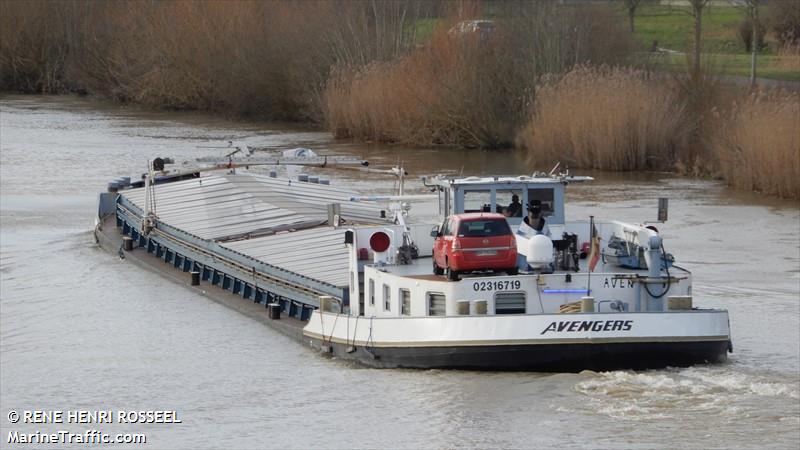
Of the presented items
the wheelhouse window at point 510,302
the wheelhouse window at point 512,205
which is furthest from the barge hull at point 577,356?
the wheelhouse window at point 512,205

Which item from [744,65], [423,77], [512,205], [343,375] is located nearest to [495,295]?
[512,205]

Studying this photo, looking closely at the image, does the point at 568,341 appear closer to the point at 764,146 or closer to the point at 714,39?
the point at 764,146

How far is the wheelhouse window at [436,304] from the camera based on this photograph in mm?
17984

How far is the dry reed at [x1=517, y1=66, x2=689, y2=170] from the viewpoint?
37031mm

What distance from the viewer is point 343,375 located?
1861 centimetres

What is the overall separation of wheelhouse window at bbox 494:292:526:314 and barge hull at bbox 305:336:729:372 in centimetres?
64

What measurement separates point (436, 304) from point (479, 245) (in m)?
0.89

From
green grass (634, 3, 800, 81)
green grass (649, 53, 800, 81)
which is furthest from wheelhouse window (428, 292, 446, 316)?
green grass (649, 53, 800, 81)

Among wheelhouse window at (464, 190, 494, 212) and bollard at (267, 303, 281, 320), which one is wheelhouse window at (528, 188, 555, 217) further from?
bollard at (267, 303, 281, 320)

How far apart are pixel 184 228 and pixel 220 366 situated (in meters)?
8.10

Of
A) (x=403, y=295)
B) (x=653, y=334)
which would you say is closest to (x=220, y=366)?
(x=403, y=295)

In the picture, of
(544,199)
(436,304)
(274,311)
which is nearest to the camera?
(436,304)

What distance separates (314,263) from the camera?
23141 mm

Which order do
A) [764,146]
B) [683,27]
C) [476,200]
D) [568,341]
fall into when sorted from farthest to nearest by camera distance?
1. [683,27]
2. [764,146]
3. [476,200]
4. [568,341]
